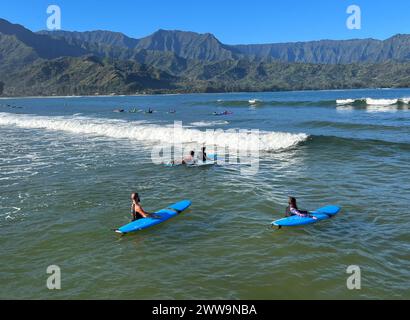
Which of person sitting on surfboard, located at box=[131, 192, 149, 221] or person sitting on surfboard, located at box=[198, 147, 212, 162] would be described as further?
person sitting on surfboard, located at box=[198, 147, 212, 162]

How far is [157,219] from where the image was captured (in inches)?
657

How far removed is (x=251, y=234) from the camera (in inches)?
606

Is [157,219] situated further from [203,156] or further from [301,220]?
[203,156]

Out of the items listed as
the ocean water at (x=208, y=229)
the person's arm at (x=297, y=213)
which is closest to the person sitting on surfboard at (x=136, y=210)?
the ocean water at (x=208, y=229)

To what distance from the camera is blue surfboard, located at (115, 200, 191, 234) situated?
15.7 m

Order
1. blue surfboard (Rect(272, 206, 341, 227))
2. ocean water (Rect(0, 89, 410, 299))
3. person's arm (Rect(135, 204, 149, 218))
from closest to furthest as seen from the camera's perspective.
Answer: ocean water (Rect(0, 89, 410, 299))
blue surfboard (Rect(272, 206, 341, 227))
person's arm (Rect(135, 204, 149, 218))

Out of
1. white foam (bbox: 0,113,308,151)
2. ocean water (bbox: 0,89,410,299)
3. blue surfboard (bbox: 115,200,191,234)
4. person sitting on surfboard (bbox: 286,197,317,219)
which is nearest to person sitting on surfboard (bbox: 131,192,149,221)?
blue surfboard (bbox: 115,200,191,234)

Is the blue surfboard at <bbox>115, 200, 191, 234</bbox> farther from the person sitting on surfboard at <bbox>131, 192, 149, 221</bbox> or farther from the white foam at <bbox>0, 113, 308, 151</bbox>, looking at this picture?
the white foam at <bbox>0, 113, 308, 151</bbox>

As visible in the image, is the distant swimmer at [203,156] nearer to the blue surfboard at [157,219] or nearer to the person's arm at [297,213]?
the blue surfboard at [157,219]

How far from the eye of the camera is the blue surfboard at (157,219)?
15674 millimetres

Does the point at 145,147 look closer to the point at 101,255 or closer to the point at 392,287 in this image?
the point at 101,255

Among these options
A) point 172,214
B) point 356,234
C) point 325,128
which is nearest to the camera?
point 356,234
